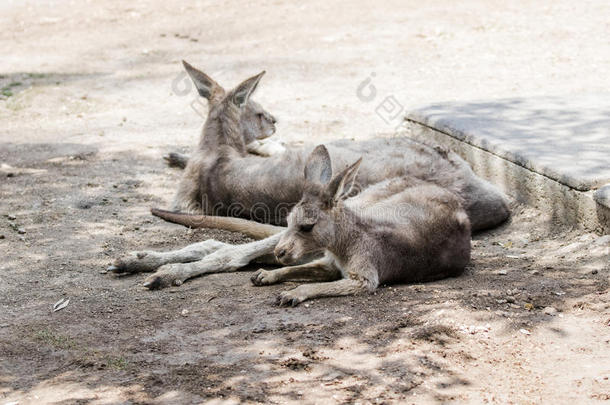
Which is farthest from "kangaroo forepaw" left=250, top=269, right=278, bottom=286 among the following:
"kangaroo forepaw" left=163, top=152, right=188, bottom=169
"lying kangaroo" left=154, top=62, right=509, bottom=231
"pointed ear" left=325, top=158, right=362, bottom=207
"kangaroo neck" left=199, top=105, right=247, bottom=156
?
"kangaroo forepaw" left=163, top=152, right=188, bottom=169

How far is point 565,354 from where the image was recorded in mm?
3822

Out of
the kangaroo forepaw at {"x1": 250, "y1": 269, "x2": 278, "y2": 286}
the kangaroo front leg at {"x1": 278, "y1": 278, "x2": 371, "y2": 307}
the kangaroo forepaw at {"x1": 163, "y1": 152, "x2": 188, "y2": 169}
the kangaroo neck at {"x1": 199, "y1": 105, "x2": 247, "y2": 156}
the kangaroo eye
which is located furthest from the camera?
the kangaroo forepaw at {"x1": 163, "y1": 152, "x2": 188, "y2": 169}

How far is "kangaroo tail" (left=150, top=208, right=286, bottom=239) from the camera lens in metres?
5.63

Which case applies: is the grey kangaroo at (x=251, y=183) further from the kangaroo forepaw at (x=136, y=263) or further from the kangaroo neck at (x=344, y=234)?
the kangaroo neck at (x=344, y=234)

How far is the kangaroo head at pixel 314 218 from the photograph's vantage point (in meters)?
4.62

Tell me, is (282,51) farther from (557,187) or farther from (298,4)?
(557,187)

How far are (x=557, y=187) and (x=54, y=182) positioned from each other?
3.92 meters

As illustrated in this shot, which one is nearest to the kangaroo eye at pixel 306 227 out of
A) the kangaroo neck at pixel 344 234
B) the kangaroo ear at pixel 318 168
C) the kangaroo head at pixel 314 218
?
the kangaroo head at pixel 314 218

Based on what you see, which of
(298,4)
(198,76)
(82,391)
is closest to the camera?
(82,391)

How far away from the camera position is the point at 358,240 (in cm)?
471

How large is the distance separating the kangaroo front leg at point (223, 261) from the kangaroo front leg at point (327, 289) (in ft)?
2.17

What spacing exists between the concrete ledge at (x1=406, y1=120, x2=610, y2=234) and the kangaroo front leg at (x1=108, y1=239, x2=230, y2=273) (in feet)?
6.98

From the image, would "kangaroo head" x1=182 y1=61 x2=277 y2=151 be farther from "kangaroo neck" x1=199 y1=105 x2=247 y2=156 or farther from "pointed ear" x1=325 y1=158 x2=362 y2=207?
"pointed ear" x1=325 y1=158 x2=362 y2=207

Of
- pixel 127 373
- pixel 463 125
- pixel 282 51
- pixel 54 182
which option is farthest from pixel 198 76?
pixel 282 51
